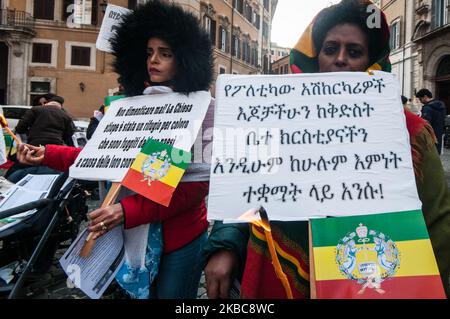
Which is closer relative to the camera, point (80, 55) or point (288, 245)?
point (288, 245)

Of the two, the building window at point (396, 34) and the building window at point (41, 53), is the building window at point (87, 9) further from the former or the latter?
the building window at point (396, 34)

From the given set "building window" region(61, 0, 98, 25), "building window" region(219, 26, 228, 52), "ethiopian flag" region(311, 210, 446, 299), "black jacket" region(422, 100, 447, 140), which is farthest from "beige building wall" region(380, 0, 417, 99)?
"ethiopian flag" region(311, 210, 446, 299)

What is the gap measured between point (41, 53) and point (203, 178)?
24760mm

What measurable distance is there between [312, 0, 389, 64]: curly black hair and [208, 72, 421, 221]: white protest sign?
0.99 feet

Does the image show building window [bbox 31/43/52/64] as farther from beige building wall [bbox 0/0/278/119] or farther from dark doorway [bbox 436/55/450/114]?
dark doorway [bbox 436/55/450/114]

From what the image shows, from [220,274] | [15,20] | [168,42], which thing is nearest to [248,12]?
[15,20]

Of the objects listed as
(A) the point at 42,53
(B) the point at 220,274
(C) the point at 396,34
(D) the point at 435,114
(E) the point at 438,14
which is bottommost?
(B) the point at 220,274

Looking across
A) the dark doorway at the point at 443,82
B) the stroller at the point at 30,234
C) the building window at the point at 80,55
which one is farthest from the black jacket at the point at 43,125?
the dark doorway at the point at 443,82

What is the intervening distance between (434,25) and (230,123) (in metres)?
23.7

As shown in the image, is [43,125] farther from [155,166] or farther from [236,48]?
[236,48]

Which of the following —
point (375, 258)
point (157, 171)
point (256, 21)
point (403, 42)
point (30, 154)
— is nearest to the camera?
point (375, 258)

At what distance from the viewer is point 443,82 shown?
66.2 feet

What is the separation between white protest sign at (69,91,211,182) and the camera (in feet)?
5.15

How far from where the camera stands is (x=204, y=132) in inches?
63.7
